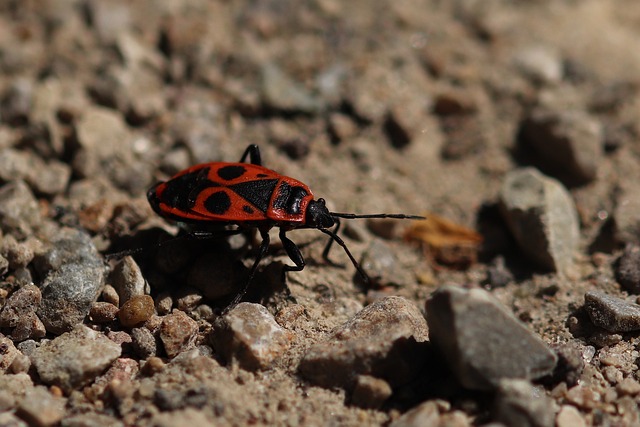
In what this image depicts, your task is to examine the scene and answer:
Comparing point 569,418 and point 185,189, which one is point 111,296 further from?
point 569,418

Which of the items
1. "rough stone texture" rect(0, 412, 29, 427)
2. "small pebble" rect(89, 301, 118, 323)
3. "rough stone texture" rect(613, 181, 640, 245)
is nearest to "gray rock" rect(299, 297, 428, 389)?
"small pebble" rect(89, 301, 118, 323)

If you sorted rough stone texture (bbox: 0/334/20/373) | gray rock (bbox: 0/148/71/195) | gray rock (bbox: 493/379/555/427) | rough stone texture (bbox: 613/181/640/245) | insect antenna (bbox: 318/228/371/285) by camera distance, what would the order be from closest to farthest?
gray rock (bbox: 493/379/555/427)
rough stone texture (bbox: 0/334/20/373)
insect antenna (bbox: 318/228/371/285)
rough stone texture (bbox: 613/181/640/245)
gray rock (bbox: 0/148/71/195)

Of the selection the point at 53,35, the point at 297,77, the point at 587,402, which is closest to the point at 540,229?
the point at 587,402

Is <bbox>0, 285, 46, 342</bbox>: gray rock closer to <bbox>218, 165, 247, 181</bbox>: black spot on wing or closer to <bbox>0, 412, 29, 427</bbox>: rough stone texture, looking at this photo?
<bbox>0, 412, 29, 427</bbox>: rough stone texture

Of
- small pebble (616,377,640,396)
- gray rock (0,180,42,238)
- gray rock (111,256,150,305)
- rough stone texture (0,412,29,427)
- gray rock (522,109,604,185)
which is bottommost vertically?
rough stone texture (0,412,29,427)

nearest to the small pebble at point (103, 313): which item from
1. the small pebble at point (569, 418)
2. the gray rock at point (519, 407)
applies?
the gray rock at point (519, 407)

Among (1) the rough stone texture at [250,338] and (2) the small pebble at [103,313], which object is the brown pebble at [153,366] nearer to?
(1) the rough stone texture at [250,338]

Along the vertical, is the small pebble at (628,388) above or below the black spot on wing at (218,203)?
below
